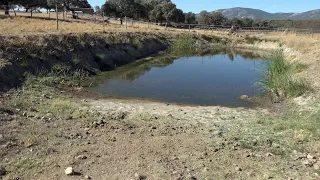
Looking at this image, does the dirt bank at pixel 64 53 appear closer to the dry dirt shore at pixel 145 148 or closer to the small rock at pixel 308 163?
the dry dirt shore at pixel 145 148

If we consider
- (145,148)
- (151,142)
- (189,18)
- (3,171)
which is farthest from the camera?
(189,18)

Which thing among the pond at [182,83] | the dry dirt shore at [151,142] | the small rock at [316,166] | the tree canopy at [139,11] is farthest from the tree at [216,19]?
the small rock at [316,166]

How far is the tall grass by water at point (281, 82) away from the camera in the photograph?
1491 cm

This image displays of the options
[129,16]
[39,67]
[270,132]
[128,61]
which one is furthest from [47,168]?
[129,16]

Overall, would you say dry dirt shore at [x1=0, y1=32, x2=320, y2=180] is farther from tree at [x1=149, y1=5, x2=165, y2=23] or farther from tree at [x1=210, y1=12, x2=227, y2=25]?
tree at [x1=210, y1=12, x2=227, y2=25]

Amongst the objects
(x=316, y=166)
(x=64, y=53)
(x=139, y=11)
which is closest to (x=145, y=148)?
(x=316, y=166)

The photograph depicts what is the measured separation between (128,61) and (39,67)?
39.4ft

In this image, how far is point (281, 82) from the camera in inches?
621

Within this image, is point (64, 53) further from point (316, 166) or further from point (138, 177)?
point (316, 166)

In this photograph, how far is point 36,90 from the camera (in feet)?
46.4

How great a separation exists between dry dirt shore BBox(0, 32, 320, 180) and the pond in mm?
4004

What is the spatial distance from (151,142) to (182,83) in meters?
12.7

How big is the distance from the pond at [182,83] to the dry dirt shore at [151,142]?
158 inches

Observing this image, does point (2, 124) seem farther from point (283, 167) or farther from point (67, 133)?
point (283, 167)
